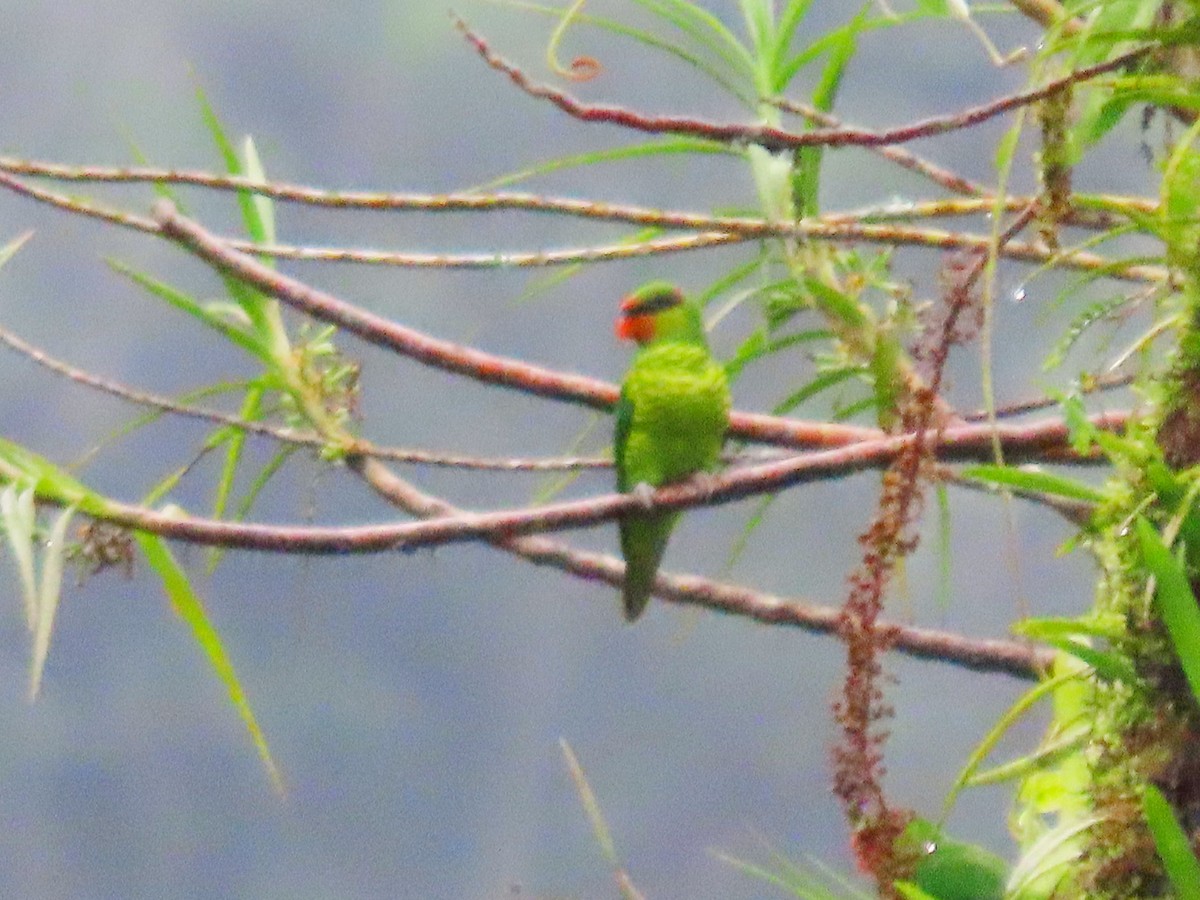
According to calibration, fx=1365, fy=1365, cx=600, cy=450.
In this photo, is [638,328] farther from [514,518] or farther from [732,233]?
[514,518]

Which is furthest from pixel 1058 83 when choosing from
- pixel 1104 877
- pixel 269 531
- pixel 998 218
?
pixel 269 531

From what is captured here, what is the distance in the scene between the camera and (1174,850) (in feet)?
1.91

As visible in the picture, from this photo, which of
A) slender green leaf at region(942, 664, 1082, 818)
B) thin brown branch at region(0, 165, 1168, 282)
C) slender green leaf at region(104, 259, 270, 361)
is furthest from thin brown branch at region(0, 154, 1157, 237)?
slender green leaf at region(942, 664, 1082, 818)

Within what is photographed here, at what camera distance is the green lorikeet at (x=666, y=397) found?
149cm

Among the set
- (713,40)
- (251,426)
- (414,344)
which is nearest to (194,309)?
(251,426)

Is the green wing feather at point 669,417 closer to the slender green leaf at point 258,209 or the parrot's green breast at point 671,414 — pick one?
the parrot's green breast at point 671,414

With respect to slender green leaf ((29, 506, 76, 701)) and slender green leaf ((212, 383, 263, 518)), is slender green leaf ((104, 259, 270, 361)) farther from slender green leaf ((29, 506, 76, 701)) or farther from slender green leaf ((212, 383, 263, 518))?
slender green leaf ((29, 506, 76, 701))

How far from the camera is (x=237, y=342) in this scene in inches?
46.4

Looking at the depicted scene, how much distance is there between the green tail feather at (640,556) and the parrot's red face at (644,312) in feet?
0.77

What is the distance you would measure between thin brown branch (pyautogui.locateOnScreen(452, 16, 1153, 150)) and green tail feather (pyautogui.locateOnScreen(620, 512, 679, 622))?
605mm

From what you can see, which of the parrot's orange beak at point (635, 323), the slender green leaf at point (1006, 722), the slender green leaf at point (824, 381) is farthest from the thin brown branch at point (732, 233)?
the parrot's orange beak at point (635, 323)

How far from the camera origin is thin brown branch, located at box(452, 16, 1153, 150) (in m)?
0.67

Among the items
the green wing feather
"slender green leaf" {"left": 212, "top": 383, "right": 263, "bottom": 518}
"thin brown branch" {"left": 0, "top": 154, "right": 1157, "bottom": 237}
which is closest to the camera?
"thin brown branch" {"left": 0, "top": 154, "right": 1157, "bottom": 237}

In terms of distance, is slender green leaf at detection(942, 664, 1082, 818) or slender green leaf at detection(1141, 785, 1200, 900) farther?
slender green leaf at detection(942, 664, 1082, 818)
